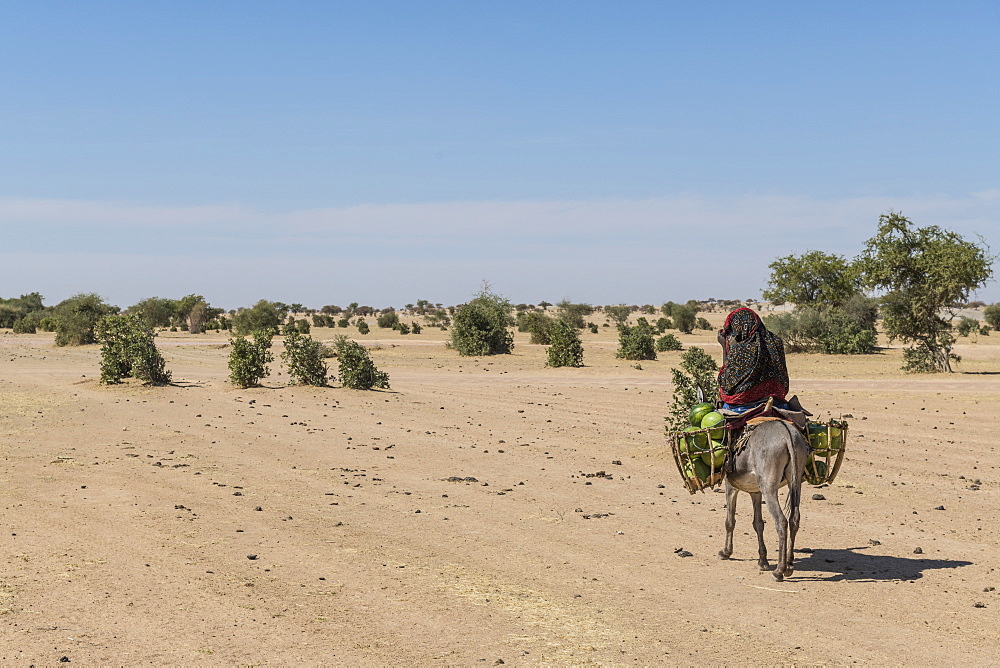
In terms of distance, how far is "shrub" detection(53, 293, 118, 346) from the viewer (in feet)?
181

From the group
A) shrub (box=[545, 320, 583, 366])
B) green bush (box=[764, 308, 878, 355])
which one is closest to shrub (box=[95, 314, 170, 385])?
shrub (box=[545, 320, 583, 366])

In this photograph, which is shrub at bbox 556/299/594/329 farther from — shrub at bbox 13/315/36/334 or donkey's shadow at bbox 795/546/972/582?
donkey's shadow at bbox 795/546/972/582

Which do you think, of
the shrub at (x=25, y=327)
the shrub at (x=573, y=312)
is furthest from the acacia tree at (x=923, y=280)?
the shrub at (x=25, y=327)

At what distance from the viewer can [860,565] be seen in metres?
9.83

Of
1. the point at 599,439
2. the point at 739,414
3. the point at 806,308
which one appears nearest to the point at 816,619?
the point at 739,414

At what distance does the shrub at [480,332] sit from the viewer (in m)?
50.0

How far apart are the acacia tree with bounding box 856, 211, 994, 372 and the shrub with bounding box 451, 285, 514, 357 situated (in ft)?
64.2

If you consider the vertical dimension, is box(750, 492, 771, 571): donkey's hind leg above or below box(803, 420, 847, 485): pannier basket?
below

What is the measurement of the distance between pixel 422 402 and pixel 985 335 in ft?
216

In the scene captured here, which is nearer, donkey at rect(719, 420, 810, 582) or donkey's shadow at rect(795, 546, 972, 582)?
donkey at rect(719, 420, 810, 582)

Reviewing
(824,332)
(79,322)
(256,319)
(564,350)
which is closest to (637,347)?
(564,350)

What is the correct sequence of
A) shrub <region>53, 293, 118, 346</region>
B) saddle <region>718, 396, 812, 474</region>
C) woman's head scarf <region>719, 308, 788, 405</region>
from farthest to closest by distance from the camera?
shrub <region>53, 293, 118, 346</region>
woman's head scarf <region>719, 308, 788, 405</region>
saddle <region>718, 396, 812, 474</region>

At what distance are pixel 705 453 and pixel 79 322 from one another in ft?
175

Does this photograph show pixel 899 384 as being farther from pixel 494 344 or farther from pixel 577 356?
pixel 494 344
